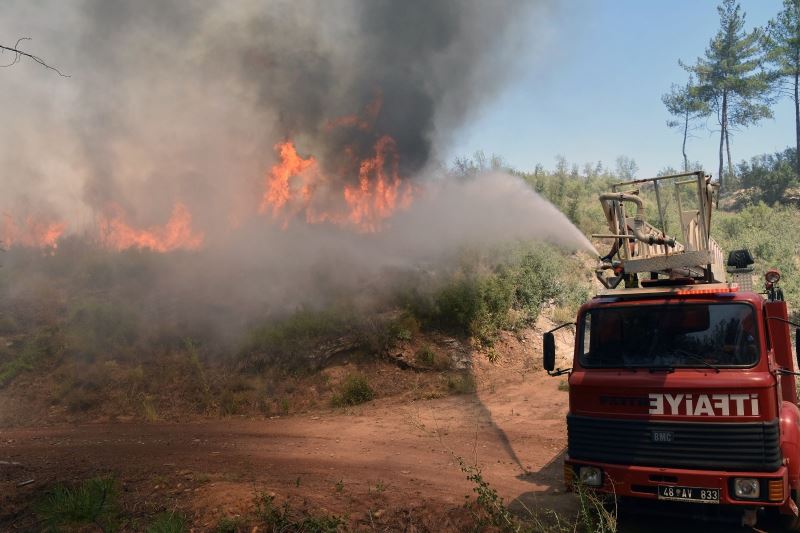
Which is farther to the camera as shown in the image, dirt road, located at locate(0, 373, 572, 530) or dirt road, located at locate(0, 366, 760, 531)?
dirt road, located at locate(0, 373, 572, 530)

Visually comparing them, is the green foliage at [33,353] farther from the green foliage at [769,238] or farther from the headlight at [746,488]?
the green foliage at [769,238]

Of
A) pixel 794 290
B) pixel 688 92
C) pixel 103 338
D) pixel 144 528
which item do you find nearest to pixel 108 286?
pixel 103 338

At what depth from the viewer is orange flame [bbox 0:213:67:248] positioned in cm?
2180

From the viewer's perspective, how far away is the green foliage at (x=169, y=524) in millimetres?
5172

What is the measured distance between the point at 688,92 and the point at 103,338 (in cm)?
4021

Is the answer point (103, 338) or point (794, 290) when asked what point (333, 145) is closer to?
point (103, 338)

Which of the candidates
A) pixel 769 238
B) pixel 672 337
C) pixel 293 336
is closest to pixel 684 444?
pixel 672 337

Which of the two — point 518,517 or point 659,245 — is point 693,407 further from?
point 518,517

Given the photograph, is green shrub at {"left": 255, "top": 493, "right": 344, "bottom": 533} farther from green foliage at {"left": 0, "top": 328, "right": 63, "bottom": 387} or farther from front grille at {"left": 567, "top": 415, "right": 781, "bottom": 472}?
green foliage at {"left": 0, "top": 328, "right": 63, "bottom": 387}

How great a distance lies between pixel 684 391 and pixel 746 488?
0.88 metres

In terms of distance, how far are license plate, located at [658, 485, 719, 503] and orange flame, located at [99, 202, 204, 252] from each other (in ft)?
59.4

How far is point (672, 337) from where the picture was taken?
5105mm

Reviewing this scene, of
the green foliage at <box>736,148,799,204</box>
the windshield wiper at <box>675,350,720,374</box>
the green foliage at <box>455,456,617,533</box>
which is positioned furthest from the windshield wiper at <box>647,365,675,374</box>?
the green foliage at <box>736,148,799,204</box>

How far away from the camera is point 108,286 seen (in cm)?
1852
